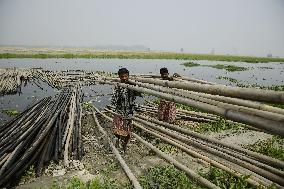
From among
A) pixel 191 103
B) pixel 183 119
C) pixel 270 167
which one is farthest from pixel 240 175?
pixel 183 119

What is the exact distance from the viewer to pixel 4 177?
5.21m

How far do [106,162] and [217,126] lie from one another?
459cm

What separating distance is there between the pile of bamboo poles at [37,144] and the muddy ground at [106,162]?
24 cm

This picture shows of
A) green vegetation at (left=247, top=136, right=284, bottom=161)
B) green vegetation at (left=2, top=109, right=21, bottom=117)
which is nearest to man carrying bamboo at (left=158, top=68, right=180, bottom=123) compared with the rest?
green vegetation at (left=247, top=136, right=284, bottom=161)

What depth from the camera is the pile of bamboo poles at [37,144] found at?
5711 mm

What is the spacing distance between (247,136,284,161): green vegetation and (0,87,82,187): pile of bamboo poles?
4.52 meters

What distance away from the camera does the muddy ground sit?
5492 mm

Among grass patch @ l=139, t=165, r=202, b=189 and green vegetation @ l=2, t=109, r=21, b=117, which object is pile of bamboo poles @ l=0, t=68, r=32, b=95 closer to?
green vegetation @ l=2, t=109, r=21, b=117

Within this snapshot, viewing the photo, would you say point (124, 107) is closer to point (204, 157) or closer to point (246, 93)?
point (204, 157)

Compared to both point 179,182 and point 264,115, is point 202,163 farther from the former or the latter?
point 264,115

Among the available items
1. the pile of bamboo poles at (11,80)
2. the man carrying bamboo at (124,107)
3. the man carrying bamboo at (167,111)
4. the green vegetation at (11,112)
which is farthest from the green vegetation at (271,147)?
the pile of bamboo poles at (11,80)

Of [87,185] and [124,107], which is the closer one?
[87,185]

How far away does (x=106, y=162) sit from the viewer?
6.46 meters

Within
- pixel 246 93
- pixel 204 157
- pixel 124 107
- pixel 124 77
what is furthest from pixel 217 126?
pixel 246 93
